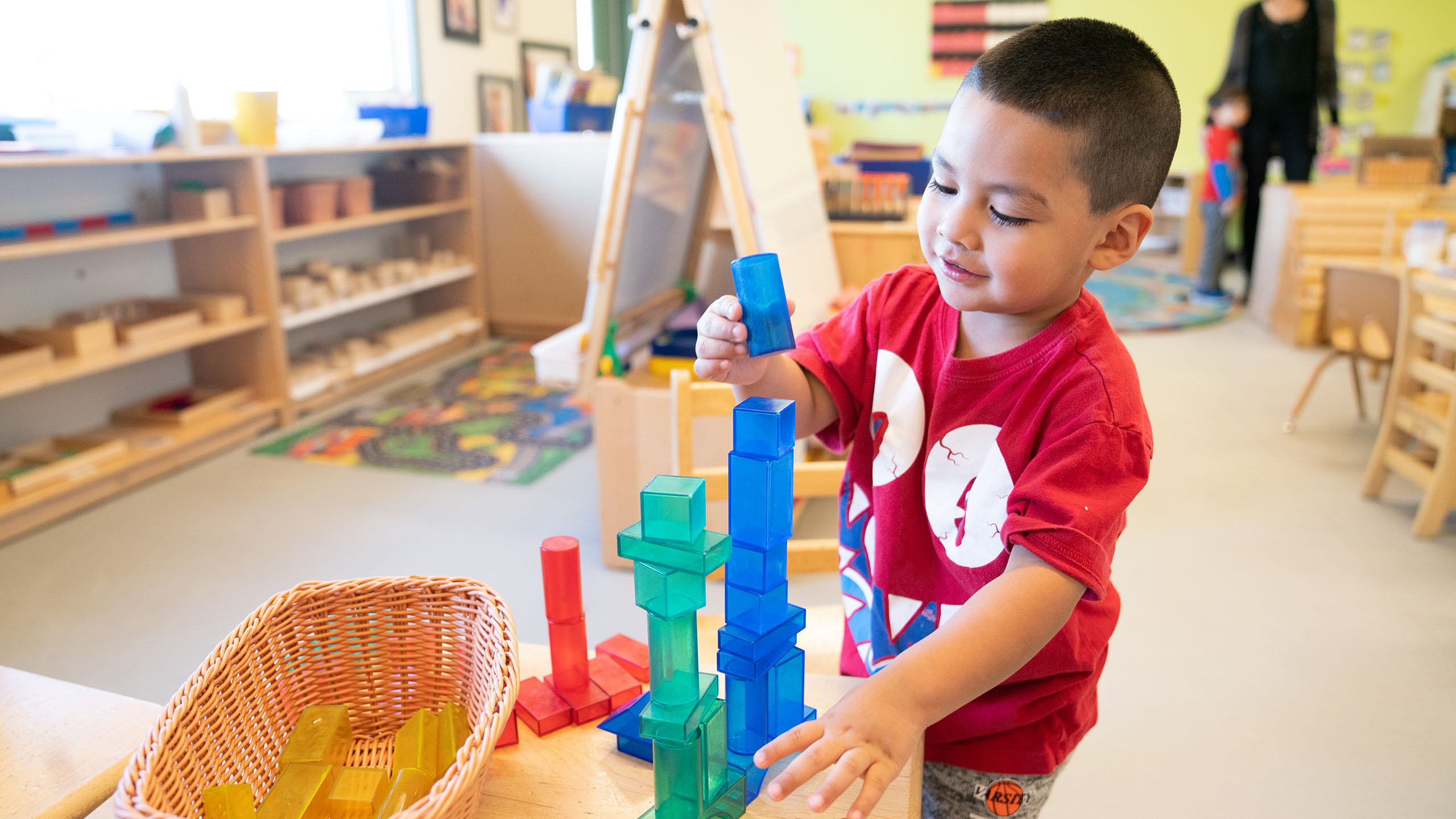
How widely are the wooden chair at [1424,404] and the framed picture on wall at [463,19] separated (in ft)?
14.8

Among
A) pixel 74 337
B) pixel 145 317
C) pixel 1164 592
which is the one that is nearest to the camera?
pixel 1164 592

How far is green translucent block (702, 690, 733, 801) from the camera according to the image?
620mm

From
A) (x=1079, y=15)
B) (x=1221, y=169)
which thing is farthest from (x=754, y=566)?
(x=1079, y=15)

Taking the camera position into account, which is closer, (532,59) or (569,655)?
(569,655)

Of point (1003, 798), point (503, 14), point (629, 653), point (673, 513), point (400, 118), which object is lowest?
point (1003, 798)

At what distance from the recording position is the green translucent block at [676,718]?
607 mm

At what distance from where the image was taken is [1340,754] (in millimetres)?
1619

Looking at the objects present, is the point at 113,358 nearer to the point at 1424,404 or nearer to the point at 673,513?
the point at 673,513

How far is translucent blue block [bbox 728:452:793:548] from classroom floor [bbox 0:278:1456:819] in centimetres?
111

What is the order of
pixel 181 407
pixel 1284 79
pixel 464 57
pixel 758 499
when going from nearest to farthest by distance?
pixel 758 499
pixel 181 407
pixel 1284 79
pixel 464 57

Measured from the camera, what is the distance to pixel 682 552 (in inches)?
24.4

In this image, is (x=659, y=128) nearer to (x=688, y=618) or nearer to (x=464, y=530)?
(x=464, y=530)

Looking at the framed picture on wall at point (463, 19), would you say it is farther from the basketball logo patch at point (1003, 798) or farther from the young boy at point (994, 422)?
the basketball logo patch at point (1003, 798)

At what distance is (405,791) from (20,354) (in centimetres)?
250
